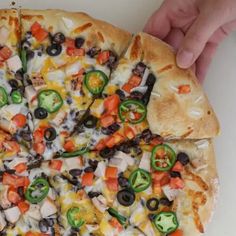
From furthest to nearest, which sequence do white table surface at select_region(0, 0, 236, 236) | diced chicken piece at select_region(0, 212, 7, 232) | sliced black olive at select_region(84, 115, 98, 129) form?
white table surface at select_region(0, 0, 236, 236)
sliced black olive at select_region(84, 115, 98, 129)
diced chicken piece at select_region(0, 212, 7, 232)

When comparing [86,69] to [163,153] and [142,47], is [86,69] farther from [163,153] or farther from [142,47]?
[163,153]

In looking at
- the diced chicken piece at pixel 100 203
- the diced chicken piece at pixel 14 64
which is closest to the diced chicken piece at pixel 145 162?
the diced chicken piece at pixel 100 203

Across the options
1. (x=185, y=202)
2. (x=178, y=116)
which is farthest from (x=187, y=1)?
(x=185, y=202)

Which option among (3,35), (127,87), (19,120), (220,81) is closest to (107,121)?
(127,87)

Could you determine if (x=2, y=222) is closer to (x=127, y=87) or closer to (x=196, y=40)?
(x=127, y=87)

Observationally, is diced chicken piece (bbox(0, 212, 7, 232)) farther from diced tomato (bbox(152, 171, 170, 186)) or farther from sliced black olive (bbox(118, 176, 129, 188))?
diced tomato (bbox(152, 171, 170, 186))

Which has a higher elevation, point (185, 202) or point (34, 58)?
point (34, 58)

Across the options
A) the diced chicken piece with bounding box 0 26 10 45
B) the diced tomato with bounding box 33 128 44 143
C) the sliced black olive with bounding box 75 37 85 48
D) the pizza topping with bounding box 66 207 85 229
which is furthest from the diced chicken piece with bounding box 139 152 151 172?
the diced chicken piece with bounding box 0 26 10 45
